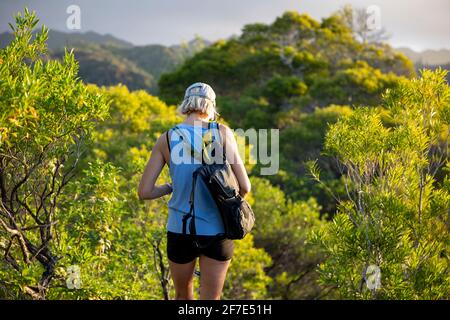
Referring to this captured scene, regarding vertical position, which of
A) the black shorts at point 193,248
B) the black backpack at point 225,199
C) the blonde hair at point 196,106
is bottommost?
the black shorts at point 193,248

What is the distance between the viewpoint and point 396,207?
13.1 ft

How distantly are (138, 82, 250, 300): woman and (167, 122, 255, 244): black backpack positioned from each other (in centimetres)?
3

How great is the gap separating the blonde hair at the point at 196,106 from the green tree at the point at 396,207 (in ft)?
4.54

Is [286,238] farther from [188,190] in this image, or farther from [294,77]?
[294,77]

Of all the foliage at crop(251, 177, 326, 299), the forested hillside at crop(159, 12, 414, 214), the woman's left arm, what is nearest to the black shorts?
the woman's left arm

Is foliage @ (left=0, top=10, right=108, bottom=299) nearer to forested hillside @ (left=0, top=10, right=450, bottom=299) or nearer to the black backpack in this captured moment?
forested hillside @ (left=0, top=10, right=450, bottom=299)

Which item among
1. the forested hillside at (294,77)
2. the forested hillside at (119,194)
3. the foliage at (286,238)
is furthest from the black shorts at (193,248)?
the forested hillside at (294,77)

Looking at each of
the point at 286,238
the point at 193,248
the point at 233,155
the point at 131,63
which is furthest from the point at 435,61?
the point at 131,63

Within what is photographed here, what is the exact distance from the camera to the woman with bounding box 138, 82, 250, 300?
10.6 ft

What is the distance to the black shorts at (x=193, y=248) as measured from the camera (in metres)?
3.23

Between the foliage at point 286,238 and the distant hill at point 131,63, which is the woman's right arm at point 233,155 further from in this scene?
the distant hill at point 131,63

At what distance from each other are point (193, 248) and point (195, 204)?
0.25 meters

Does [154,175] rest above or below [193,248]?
above
